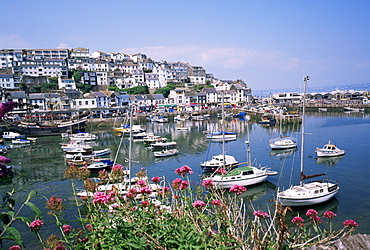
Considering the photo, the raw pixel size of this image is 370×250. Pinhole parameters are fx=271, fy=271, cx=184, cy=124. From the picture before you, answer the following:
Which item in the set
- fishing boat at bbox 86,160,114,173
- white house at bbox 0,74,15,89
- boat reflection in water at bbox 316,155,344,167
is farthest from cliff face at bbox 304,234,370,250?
white house at bbox 0,74,15,89

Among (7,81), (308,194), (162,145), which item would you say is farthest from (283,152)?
(7,81)

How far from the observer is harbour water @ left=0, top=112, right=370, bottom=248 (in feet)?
48.8

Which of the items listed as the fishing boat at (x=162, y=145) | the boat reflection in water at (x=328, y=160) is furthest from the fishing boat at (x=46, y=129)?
the boat reflection in water at (x=328, y=160)

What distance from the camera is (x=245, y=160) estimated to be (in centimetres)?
2473

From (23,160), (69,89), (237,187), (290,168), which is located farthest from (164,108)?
(237,187)

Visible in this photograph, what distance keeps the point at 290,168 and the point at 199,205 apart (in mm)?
20460

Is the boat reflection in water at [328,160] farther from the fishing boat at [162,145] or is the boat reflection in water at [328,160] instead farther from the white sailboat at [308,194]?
the fishing boat at [162,145]

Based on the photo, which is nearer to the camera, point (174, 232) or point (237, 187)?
point (174, 232)

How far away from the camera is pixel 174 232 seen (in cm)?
313

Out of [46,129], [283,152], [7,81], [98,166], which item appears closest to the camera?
[98,166]

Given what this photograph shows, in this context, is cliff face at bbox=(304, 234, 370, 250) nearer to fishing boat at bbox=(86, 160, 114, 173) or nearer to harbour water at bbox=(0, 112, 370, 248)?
harbour water at bbox=(0, 112, 370, 248)

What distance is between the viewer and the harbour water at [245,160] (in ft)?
48.8

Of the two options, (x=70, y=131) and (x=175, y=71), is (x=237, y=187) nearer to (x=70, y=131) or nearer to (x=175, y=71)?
(x=70, y=131)

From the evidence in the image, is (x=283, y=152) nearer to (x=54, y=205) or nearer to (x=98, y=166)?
(x=98, y=166)
